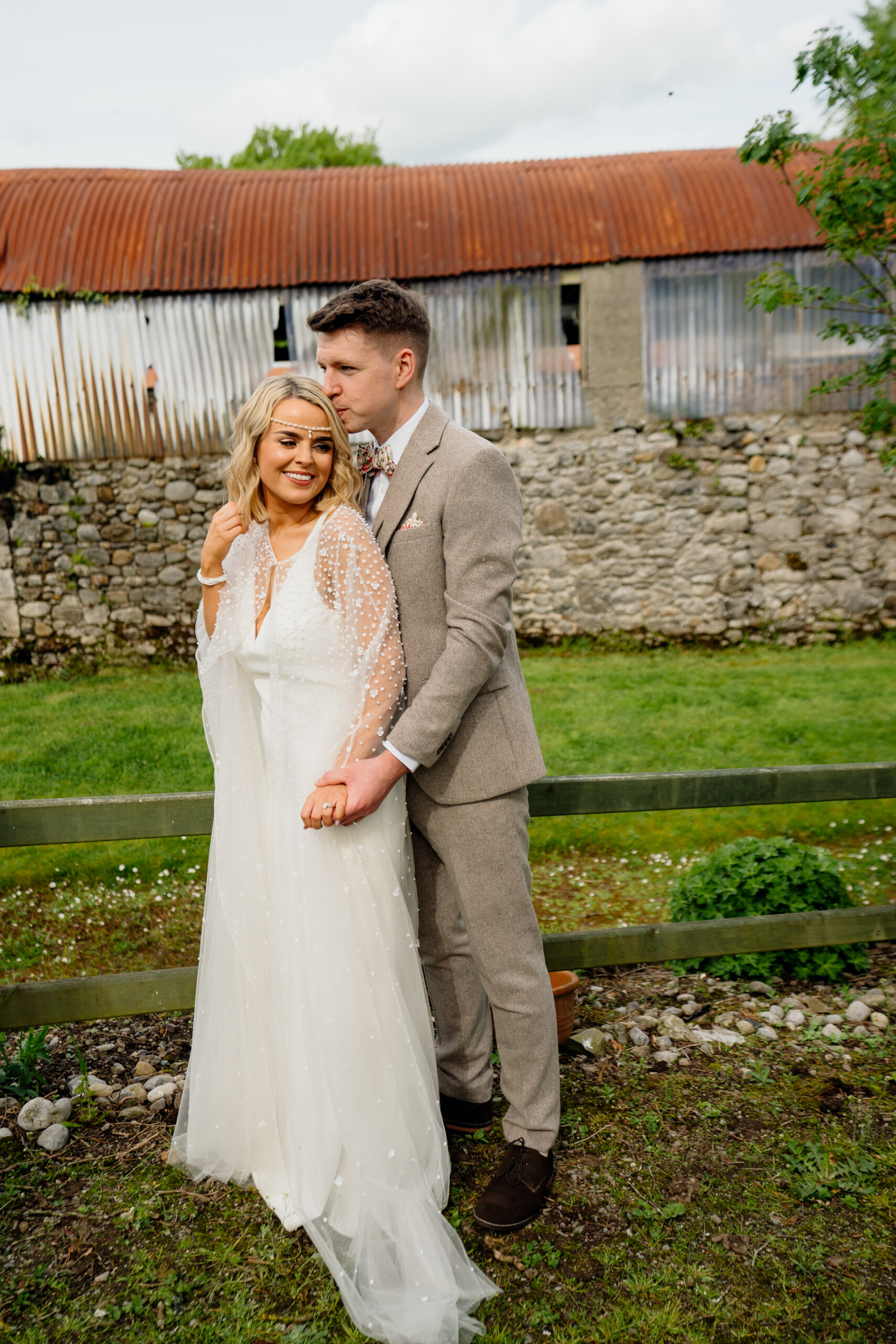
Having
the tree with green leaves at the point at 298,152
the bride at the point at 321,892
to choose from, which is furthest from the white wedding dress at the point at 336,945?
the tree with green leaves at the point at 298,152

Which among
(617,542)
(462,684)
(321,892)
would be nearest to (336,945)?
(321,892)

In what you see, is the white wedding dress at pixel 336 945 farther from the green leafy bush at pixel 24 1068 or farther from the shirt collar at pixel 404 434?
the green leafy bush at pixel 24 1068

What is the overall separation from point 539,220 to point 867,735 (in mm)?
7581

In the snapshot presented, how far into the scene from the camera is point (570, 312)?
38.0ft

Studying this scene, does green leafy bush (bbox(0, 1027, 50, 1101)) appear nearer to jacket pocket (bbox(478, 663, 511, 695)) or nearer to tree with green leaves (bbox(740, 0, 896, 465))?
jacket pocket (bbox(478, 663, 511, 695))

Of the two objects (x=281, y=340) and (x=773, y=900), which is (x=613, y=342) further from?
(x=773, y=900)

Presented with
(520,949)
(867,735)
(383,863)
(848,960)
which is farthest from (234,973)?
(867,735)

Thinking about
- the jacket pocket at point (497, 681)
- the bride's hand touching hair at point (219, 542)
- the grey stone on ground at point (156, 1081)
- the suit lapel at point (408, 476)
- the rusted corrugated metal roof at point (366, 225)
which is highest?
the rusted corrugated metal roof at point (366, 225)

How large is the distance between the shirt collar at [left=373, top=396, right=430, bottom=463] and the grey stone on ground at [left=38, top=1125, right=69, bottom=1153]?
2382 mm

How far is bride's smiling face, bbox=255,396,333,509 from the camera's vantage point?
2525mm

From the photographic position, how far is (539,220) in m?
11.4

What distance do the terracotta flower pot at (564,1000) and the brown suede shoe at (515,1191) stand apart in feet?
2.21

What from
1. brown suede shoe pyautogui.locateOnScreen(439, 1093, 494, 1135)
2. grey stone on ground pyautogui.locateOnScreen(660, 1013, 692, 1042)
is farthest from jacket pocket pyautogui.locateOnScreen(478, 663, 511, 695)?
grey stone on ground pyautogui.locateOnScreen(660, 1013, 692, 1042)

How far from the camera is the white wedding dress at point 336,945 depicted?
96.8 inches
